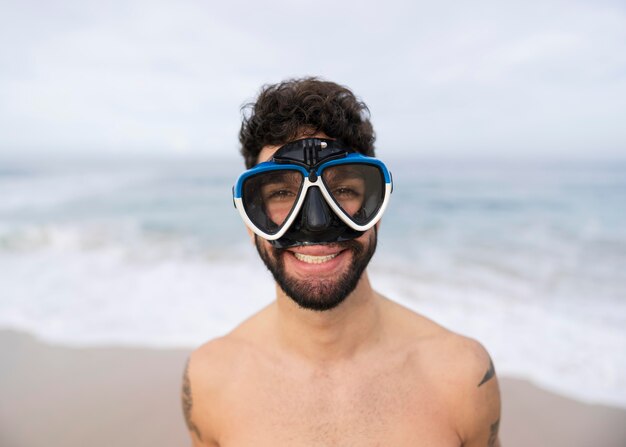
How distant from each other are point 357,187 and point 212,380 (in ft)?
3.88

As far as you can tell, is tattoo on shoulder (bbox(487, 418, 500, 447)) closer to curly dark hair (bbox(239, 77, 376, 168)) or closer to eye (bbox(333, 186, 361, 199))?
eye (bbox(333, 186, 361, 199))

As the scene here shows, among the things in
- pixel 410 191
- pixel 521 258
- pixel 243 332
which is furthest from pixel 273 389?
pixel 410 191

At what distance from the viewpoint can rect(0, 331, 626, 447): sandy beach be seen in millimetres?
3273

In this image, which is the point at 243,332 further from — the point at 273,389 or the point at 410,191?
the point at 410,191

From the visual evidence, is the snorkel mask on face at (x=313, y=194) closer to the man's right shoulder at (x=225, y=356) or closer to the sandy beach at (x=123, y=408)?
the man's right shoulder at (x=225, y=356)

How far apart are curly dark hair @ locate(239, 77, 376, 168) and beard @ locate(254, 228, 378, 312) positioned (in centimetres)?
49

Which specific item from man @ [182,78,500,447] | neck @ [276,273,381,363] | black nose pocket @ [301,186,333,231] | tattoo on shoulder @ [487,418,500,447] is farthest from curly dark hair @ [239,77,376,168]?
tattoo on shoulder @ [487,418,500,447]

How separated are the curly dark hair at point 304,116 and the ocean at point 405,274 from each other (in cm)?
344

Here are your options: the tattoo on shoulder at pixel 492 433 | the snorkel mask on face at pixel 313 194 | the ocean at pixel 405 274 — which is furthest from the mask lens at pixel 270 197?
the ocean at pixel 405 274

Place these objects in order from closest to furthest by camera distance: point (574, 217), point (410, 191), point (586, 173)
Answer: point (574, 217)
point (410, 191)
point (586, 173)

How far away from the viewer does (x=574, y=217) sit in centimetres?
1066

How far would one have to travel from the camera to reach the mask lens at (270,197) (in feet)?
5.61

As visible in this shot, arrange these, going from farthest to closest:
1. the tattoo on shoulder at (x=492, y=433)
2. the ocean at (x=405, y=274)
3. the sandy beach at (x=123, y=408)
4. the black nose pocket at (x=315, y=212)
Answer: the ocean at (x=405, y=274), the sandy beach at (x=123, y=408), the tattoo on shoulder at (x=492, y=433), the black nose pocket at (x=315, y=212)

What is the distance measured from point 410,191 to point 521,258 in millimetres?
8542
